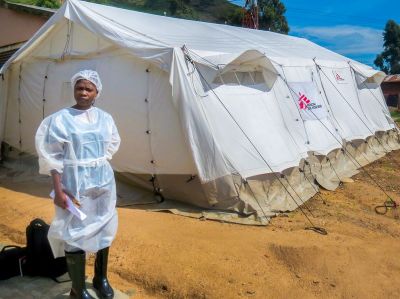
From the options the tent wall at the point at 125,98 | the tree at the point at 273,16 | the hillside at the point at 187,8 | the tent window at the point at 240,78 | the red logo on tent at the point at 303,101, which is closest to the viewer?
the tent wall at the point at 125,98

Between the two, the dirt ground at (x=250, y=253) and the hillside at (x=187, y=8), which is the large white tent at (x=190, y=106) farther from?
the hillside at (x=187, y=8)

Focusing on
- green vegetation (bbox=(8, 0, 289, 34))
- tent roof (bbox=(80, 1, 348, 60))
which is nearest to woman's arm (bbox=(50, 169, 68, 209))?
tent roof (bbox=(80, 1, 348, 60))

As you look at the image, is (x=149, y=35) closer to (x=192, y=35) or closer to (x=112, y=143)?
(x=192, y=35)

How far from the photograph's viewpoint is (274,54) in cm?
821

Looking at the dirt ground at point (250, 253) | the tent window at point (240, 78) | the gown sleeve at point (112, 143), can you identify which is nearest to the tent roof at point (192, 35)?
the tent window at point (240, 78)

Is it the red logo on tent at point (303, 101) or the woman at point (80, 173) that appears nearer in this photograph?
the woman at point (80, 173)

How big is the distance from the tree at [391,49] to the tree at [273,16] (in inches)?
372

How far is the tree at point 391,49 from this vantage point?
128 feet

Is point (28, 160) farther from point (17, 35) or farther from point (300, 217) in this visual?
point (17, 35)

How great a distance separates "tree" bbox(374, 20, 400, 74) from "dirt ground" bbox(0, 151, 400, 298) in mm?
38109

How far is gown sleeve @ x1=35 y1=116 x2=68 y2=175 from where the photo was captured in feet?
9.05

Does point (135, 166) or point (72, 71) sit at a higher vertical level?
point (72, 71)

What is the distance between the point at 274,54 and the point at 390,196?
10.9 ft

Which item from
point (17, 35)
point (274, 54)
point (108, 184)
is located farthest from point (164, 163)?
point (17, 35)
